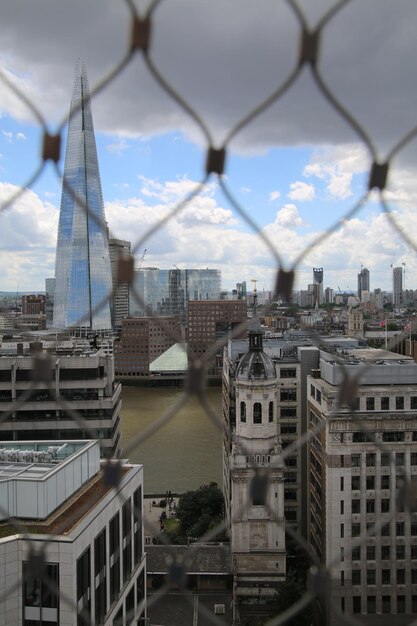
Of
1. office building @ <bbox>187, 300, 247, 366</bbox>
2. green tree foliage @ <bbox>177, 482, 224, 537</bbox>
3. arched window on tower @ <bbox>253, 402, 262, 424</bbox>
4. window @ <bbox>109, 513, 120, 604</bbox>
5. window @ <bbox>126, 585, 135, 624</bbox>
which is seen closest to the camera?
window @ <bbox>109, 513, 120, 604</bbox>

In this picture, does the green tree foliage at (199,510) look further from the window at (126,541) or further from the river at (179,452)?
the window at (126,541)

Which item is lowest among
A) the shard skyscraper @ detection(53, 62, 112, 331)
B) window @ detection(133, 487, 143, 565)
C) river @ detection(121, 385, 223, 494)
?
river @ detection(121, 385, 223, 494)

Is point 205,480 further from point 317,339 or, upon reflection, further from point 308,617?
point 317,339

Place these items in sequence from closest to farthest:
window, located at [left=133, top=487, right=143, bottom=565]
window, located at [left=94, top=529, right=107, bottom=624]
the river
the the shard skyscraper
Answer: window, located at [left=94, top=529, right=107, bottom=624], window, located at [left=133, top=487, right=143, bottom=565], the river, the the shard skyscraper

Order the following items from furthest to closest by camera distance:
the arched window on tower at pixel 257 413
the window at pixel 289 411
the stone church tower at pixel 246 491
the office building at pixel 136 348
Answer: the office building at pixel 136 348 < the window at pixel 289 411 < the arched window on tower at pixel 257 413 < the stone church tower at pixel 246 491

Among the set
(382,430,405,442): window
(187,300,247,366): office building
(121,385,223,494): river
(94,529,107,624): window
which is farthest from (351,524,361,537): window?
(187,300,247,366): office building

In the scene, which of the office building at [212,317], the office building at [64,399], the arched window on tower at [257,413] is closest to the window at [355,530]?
the arched window on tower at [257,413]

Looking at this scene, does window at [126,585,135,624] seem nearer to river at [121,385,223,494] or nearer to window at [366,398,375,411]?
window at [366,398,375,411]

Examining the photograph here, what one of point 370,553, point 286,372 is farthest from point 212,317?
point 370,553
